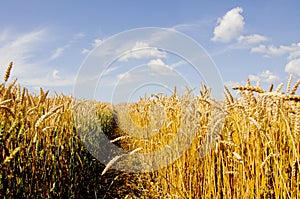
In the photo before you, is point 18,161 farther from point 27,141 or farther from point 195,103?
point 195,103

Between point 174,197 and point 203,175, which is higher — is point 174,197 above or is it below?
below

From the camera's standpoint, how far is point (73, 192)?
2.70 m

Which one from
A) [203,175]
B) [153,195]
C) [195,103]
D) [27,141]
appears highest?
[195,103]

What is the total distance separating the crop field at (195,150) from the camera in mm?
1613

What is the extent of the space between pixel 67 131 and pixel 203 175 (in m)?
1.26

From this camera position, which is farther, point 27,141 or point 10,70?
point 10,70

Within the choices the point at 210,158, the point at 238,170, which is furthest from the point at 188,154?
the point at 238,170

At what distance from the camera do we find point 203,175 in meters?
2.27

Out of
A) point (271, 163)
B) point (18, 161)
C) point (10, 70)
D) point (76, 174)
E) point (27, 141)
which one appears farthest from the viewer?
point (76, 174)

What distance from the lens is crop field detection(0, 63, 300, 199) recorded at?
1.61 metres

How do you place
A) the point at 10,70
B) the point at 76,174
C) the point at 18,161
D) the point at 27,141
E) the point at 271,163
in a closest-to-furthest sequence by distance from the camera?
the point at 271,163
the point at 18,161
the point at 27,141
the point at 10,70
the point at 76,174

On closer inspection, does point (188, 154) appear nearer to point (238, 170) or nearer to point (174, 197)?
point (174, 197)

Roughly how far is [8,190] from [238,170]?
1.26 metres

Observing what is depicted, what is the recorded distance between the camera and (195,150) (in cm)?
231
